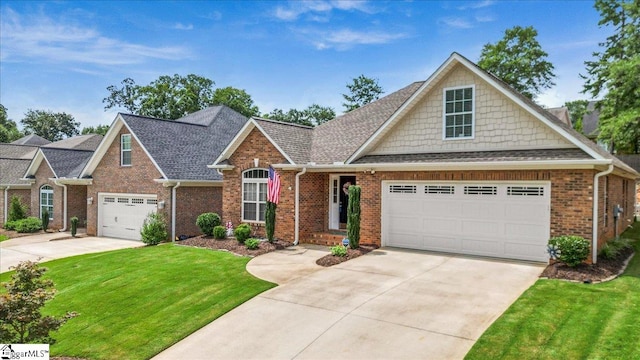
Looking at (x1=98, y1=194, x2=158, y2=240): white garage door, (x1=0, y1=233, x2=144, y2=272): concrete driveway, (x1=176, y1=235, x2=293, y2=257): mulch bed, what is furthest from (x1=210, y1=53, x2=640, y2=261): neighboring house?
(x1=0, y1=233, x2=144, y2=272): concrete driveway

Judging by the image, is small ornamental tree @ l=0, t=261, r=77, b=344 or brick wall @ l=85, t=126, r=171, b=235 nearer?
small ornamental tree @ l=0, t=261, r=77, b=344

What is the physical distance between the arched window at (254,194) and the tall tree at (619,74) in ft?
65.9

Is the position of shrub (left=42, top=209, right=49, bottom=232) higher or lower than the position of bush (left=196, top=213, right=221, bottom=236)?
lower

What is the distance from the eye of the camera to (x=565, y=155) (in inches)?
430

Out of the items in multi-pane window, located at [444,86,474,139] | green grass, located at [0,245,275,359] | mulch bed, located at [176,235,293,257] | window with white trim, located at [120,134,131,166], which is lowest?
green grass, located at [0,245,275,359]

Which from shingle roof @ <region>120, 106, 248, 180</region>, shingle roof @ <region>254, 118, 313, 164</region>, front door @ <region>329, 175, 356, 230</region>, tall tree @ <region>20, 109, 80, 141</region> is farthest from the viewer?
tall tree @ <region>20, 109, 80, 141</region>

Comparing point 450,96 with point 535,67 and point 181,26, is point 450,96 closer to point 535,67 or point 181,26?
point 181,26

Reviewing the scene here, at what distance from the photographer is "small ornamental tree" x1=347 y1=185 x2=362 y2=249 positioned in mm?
13297

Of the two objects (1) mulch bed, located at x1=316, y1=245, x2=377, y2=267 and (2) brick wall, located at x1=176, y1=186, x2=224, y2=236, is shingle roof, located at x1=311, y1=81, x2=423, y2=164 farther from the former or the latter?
(2) brick wall, located at x1=176, y1=186, x2=224, y2=236

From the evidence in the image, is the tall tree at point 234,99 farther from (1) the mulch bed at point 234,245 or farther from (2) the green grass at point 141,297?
(2) the green grass at point 141,297

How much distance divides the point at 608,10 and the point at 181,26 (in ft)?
90.5

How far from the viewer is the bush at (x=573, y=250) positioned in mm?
10039

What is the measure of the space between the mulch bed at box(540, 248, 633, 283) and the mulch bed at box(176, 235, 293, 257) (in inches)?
336

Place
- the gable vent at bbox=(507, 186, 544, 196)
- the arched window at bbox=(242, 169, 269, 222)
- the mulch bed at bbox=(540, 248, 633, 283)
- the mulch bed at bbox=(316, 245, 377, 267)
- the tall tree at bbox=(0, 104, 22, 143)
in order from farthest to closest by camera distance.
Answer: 1. the tall tree at bbox=(0, 104, 22, 143)
2. the arched window at bbox=(242, 169, 269, 222)
3. the mulch bed at bbox=(316, 245, 377, 267)
4. the gable vent at bbox=(507, 186, 544, 196)
5. the mulch bed at bbox=(540, 248, 633, 283)
